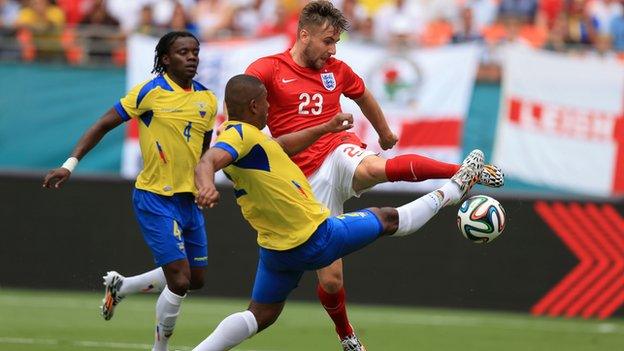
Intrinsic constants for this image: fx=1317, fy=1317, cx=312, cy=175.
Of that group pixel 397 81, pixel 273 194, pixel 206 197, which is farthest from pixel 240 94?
pixel 397 81

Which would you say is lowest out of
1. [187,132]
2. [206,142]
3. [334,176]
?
[334,176]

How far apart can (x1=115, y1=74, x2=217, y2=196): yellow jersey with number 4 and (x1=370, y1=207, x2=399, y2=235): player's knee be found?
1809 millimetres

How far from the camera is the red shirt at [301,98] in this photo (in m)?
10.0

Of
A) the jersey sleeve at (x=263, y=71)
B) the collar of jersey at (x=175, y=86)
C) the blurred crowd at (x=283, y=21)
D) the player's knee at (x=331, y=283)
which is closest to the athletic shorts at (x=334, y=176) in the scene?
the player's knee at (x=331, y=283)

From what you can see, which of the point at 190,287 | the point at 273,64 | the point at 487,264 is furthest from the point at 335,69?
the point at 487,264

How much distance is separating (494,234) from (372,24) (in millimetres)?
10665

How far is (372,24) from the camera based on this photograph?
64.8 ft

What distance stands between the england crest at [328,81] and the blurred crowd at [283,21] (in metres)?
8.23

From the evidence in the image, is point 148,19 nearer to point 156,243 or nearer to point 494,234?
point 156,243

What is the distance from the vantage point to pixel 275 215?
876 cm

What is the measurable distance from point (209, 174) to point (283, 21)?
456 inches

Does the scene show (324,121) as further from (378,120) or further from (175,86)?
(175,86)

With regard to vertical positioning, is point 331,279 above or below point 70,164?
below

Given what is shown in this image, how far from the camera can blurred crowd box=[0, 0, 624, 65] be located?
18.6 meters
